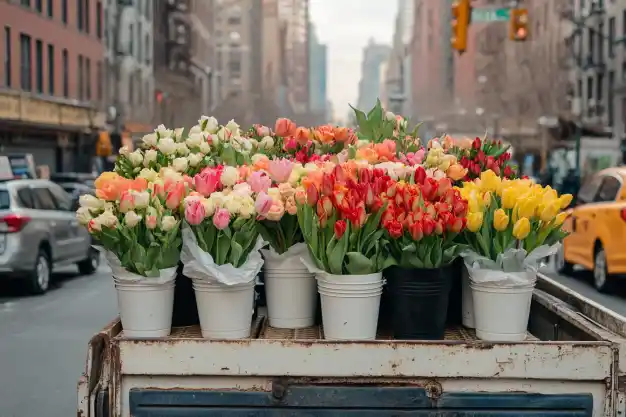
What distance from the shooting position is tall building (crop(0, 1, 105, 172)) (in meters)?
34.1

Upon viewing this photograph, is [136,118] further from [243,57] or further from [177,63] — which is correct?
[243,57]

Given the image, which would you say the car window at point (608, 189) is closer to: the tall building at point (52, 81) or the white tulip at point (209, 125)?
the white tulip at point (209, 125)

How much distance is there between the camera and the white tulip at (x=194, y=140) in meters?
4.66

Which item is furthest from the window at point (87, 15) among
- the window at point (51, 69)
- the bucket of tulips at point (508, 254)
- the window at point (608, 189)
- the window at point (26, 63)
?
the bucket of tulips at point (508, 254)

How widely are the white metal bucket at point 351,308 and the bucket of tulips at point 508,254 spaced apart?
0.39 meters

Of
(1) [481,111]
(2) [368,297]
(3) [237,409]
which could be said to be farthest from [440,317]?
(1) [481,111]

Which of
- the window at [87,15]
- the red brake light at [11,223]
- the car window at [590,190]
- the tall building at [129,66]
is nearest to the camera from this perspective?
the red brake light at [11,223]

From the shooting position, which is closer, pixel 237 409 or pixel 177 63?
pixel 237 409

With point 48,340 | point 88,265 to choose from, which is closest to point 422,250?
point 48,340

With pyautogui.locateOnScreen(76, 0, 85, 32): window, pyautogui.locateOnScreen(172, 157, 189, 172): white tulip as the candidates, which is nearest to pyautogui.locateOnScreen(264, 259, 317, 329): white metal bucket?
pyautogui.locateOnScreen(172, 157, 189, 172): white tulip

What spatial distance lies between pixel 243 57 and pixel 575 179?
139 meters

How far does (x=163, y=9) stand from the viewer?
65.8 meters

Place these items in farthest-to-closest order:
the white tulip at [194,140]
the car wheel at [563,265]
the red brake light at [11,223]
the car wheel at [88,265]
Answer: the car wheel at [88,265] < the car wheel at [563,265] < the red brake light at [11,223] < the white tulip at [194,140]

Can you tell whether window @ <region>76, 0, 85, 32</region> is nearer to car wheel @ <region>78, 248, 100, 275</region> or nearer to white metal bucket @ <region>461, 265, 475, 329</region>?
car wheel @ <region>78, 248, 100, 275</region>
